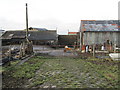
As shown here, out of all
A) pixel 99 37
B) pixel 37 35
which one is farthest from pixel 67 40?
pixel 99 37

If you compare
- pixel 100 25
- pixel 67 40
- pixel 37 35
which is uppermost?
pixel 100 25

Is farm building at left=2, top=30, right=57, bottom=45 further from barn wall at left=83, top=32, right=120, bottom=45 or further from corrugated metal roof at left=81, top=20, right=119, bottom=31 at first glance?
barn wall at left=83, top=32, right=120, bottom=45

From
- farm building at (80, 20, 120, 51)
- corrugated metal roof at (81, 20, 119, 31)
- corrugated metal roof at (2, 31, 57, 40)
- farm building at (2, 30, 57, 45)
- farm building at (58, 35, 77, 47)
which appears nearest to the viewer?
farm building at (80, 20, 120, 51)

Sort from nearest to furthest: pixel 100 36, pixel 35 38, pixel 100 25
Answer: pixel 100 36
pixel 100 25
pixel 35 38

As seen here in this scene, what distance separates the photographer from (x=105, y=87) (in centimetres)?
466

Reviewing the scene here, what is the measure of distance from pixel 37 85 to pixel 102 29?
19805 millimetres

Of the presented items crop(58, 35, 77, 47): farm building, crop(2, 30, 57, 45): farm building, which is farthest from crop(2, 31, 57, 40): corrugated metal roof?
crop(58, 35, 77, 47): farm building

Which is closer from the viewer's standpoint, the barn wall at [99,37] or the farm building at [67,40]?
the barn wall at [99,37]

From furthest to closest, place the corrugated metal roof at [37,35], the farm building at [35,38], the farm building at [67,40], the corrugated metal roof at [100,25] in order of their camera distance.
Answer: the corrugated metal roof at [37,35], the farm building at [67,40], the farm building at [35,38], the corrugated metal roof at [100,25]

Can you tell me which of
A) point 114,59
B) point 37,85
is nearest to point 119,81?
point 37,85

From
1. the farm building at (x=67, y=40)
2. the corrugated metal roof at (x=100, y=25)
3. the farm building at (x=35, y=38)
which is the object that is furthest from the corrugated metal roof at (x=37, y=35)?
the corrugated metal roof at (x=100, y=25)

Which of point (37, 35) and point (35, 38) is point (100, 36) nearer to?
point (35, 38)

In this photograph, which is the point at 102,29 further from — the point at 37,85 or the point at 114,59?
the point at 37,85

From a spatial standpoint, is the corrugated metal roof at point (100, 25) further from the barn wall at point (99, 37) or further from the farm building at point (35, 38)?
the farm building at point (35, 38)
